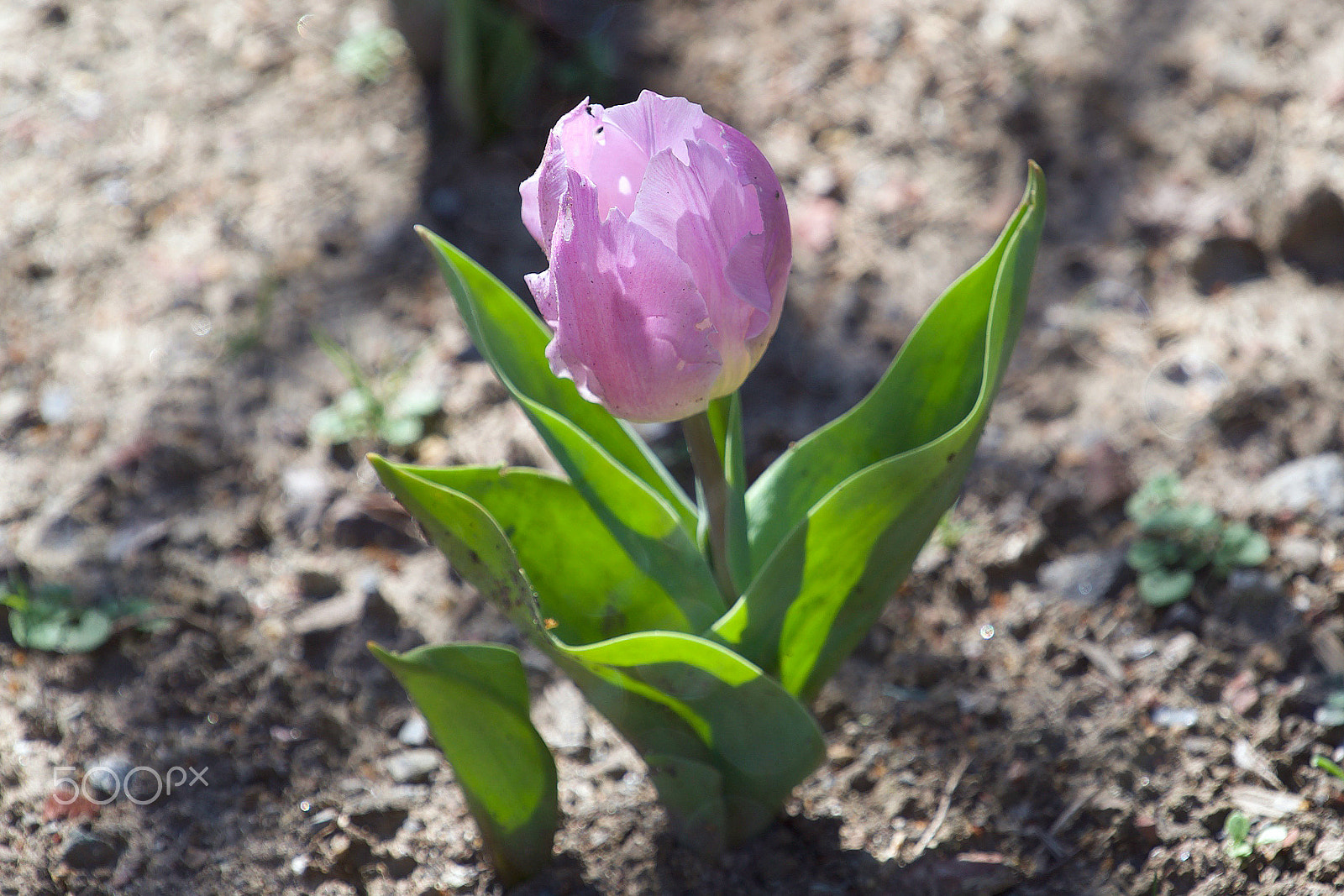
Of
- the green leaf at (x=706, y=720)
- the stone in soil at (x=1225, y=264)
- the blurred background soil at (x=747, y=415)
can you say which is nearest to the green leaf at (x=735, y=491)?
the green leaf at (x=706, y=720)

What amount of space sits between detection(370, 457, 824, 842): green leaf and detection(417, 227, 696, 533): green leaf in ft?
0.53

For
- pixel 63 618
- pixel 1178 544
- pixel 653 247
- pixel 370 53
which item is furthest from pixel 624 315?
pixel 370 53

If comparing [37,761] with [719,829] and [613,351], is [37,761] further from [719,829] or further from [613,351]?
[613,351]

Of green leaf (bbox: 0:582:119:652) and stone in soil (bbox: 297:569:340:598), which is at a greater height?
stone in soil (bbox: 297:569:340:598)

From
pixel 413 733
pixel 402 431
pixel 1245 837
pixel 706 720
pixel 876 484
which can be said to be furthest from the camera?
pixel 402 431

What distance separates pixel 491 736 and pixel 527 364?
38cm

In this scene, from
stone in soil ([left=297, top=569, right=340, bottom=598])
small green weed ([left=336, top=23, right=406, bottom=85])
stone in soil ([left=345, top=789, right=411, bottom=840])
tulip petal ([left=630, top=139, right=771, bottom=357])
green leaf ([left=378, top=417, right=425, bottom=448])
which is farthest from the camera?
small green weed ([left=336, top=23, right=406, bottom=85])

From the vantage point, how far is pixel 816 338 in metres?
1.95

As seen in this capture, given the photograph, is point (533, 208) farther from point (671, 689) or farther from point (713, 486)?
point (671, 689)

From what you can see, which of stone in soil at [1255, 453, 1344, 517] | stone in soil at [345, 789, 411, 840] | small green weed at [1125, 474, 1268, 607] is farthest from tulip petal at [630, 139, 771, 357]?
stone in soil at [1255, 453, 1344, 517]

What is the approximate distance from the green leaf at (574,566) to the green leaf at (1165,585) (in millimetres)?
753

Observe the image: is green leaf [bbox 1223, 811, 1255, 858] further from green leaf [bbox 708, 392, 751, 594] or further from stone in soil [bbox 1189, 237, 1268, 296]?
stone in soil [bbox 1189, 237, 1268, 296]

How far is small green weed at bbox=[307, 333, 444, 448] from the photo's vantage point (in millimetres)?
1852

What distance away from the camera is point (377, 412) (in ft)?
6.07
